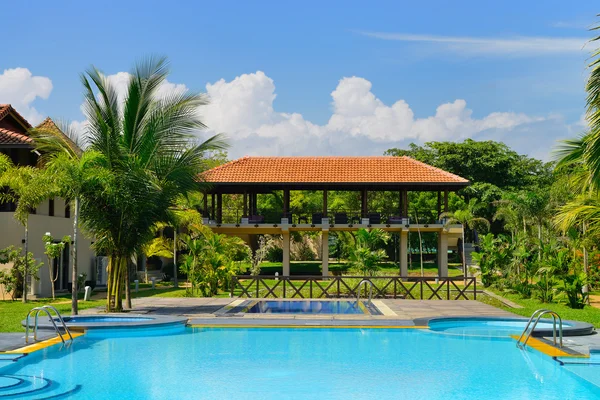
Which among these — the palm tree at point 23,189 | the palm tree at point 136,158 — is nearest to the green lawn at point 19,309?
the palm tree at point 23,189

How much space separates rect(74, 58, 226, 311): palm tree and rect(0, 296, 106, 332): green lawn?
203 cm

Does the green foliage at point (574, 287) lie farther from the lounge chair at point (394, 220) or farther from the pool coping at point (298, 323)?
the lounge chair at point (394, 220)

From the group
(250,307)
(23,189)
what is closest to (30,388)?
(250,307)

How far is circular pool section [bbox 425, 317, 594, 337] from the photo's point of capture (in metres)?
13.2

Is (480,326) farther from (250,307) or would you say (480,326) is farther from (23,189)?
(23,189)

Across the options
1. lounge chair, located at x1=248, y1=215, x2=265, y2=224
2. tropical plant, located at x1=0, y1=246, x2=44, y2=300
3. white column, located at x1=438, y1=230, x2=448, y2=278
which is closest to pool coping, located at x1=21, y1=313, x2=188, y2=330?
tropical plant, located at x1=0, y1=246, x2=44, y2=300

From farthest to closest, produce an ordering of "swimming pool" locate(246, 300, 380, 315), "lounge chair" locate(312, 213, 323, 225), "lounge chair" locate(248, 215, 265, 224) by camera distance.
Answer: "lounge chair" locate(248, 215, 265, 224)
"lounge chair" locate(312, 213, 323, 225)
"swimming pool" locate(246, 300, 380, 315)

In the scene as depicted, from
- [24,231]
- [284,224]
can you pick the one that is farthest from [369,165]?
[24,231]

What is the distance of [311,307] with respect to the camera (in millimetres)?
17828

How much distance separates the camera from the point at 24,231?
65.2ft

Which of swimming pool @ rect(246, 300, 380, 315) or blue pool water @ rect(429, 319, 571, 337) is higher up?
swimming pool @ rect(246, 300, 380, 315)

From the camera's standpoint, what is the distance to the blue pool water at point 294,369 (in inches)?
328

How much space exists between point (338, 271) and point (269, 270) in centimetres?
418

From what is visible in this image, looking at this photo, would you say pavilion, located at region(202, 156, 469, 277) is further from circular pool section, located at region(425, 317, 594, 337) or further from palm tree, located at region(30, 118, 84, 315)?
circular pool section, located at region(425, 317, 594, 337)
